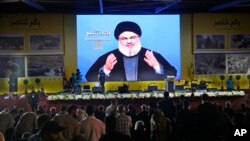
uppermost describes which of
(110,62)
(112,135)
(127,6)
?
(127,6)

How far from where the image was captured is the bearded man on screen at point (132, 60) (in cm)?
1916

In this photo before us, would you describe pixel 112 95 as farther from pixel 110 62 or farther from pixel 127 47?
pixel 127 47

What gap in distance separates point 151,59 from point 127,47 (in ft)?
3.72

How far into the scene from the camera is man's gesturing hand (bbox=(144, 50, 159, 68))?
19.2 m

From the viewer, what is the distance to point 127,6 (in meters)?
18.9

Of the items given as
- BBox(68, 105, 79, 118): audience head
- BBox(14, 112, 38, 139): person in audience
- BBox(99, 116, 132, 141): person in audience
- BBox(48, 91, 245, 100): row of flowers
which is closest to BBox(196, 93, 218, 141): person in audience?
BBox(68, 105, 79, 118): audience head

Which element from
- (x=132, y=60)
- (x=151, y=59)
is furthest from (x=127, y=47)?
(x=151, y=59)

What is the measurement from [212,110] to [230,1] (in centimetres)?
1031

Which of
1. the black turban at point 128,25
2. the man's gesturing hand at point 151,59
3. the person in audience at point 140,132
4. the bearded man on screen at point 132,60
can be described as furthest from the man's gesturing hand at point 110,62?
the person in audience at point 140,132

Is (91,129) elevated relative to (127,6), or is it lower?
lower

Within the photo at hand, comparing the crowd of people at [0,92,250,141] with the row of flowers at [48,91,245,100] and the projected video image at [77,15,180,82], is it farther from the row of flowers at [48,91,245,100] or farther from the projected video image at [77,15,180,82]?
the projected video image at [77,15,180,82]

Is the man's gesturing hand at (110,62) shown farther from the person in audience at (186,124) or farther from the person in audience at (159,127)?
the person in audience at (159,127)

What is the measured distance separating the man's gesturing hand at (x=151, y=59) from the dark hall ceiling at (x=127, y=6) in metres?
1.86

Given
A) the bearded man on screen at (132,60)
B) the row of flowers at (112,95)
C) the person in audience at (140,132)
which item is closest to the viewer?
the person in audience at (140,132)
